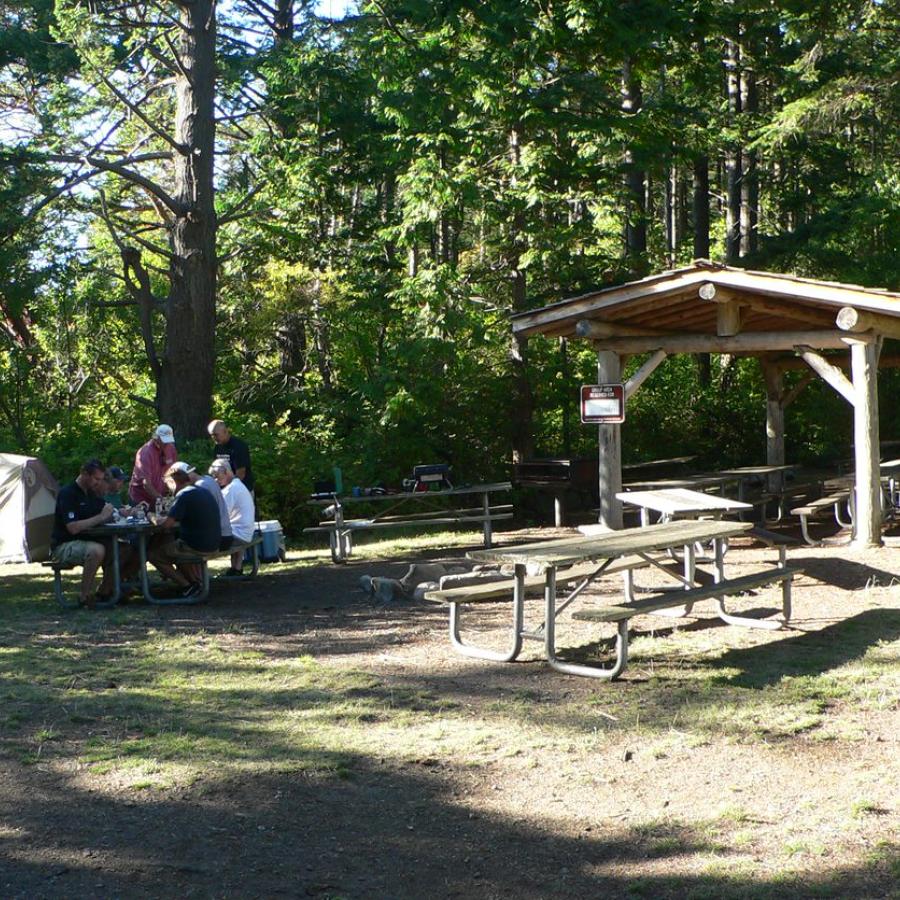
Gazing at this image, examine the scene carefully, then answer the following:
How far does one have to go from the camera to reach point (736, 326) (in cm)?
1292

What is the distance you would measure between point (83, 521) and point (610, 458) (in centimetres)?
634

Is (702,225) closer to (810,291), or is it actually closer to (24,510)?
(810,291)

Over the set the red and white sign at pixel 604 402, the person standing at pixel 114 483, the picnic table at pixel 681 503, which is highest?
the red and white sign at pixel 604 402

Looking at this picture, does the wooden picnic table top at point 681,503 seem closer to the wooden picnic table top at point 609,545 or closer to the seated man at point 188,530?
the wooden picnic table top at point 609,545

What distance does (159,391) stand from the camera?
17.4m

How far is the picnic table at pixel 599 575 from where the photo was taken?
7.11m

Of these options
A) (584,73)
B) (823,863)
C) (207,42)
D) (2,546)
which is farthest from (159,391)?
(823,863)

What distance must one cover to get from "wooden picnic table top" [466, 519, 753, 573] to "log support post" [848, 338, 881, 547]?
11.9ft

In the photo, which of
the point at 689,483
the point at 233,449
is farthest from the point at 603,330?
the point at 233,449

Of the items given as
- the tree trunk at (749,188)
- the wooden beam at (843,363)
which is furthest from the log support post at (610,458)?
the tree trunk at (749,188)

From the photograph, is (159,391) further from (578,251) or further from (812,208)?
(812,208)

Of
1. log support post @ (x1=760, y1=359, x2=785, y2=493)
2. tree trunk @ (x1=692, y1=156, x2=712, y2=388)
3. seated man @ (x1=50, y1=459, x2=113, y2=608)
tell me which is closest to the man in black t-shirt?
seated man @ (x1=50, y1=459, x2=113, y2=608)

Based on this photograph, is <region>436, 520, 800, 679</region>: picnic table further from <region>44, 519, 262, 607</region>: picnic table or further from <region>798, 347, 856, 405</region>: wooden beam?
<region>798, 347, 856, 405</region>: wooden beam

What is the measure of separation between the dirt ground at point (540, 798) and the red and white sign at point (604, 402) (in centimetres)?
556
